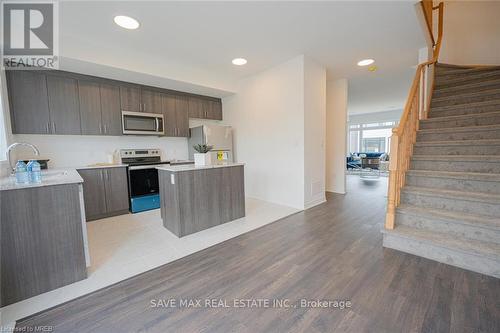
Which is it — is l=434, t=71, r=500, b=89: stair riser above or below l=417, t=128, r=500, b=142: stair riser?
above

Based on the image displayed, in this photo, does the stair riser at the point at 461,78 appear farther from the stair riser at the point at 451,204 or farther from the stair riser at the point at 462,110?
the stair riser at the point at 451,204

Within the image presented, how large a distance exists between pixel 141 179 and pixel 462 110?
5.39 m

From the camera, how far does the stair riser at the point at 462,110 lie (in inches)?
112

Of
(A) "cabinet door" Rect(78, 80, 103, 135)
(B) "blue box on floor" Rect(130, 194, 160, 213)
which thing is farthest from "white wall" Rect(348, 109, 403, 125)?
(A) "cabinet door" Rect(78, 80, 103, 135)

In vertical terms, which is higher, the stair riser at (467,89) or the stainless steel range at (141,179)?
the stair riser at (467,89)

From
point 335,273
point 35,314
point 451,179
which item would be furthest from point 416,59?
point 35,314

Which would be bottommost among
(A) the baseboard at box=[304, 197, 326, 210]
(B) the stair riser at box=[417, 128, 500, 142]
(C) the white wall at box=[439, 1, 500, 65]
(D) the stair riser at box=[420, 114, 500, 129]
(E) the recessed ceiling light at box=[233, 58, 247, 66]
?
(A) the baseboard at box=[304, 197, 326, 210]

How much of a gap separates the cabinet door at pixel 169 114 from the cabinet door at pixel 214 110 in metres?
0.83

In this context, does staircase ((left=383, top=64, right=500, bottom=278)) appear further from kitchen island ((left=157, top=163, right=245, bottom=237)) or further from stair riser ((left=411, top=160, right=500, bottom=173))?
kitchen island ((left=157, top=163, right=245, bottom=237))

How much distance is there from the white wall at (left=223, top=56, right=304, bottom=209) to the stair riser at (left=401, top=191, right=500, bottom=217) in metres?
1.55

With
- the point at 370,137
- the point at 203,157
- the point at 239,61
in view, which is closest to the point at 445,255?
the point at 203,157

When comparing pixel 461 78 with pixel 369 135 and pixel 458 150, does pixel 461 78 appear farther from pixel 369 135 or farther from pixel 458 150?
pixel 369 135

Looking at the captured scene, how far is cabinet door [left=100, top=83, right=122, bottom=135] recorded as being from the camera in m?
3.40

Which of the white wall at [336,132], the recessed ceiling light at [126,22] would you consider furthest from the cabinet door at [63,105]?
the white wall at [336,132]
